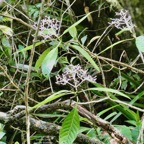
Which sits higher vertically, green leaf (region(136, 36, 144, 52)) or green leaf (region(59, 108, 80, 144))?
green leaf (region(136, 36, 144, 52))

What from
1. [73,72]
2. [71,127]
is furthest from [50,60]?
[71,127]

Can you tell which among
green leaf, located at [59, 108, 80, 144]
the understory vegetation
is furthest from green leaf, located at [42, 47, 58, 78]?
green leaf, located at [59, 108, 80, 144]

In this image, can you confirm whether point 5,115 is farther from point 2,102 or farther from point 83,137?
point 2,102

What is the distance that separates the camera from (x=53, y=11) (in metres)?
1.68

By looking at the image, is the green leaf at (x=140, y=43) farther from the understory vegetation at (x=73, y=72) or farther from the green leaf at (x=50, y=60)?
the green leaf at (x=50, y=60)

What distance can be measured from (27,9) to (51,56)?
32.8 inches

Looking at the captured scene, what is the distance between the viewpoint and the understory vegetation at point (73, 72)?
102 cm

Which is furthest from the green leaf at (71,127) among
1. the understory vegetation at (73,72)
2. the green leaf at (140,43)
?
the green leaf at (140,43)

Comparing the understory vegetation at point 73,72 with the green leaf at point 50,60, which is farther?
the understory vegetation at point 73,72

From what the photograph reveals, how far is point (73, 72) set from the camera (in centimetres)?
90

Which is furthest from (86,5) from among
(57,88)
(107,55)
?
(57,88)

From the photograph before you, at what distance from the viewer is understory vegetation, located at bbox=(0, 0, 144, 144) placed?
1.02 m

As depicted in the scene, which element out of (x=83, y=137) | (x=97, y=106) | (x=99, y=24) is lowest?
(x=97, y=106)

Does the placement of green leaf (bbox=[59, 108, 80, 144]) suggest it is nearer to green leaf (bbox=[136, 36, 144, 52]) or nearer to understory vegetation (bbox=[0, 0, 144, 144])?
understory vegetation (bbox=[0, 0, 144, 144])
